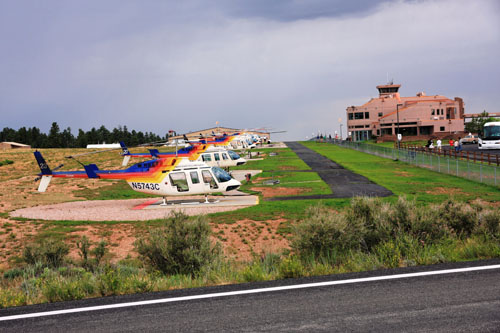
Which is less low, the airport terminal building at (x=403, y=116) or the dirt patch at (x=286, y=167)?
the airport terminal building at (x=403, y=116)

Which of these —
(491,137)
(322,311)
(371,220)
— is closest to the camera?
(322,311)

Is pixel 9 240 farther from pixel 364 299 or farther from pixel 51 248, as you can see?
pixel 364 299

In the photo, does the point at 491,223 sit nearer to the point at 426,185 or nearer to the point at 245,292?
the point at 245,292

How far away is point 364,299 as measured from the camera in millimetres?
7324

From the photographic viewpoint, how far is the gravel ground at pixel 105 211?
24203 mm

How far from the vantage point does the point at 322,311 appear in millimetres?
6922

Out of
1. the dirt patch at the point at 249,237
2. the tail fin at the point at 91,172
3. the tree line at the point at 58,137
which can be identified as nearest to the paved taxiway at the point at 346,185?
the dirt patch at the point at 249,237

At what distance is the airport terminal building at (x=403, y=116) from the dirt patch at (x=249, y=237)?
313 feet

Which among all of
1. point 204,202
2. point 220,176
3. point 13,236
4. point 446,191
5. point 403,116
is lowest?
point 446,191

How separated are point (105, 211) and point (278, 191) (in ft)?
A: 40.9

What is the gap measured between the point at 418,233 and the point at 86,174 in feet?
75.7

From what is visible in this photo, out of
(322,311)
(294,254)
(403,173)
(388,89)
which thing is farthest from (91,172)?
(388,89)

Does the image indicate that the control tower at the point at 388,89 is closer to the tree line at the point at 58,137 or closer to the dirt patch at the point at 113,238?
the tree line at the point at 58,137

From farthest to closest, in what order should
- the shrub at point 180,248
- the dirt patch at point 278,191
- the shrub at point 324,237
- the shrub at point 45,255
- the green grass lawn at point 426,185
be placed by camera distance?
the dirt patch at point 278,191
the green grass lawn at point 426,185
the shrub at point 45,255
the shrub at point 324,237
the shrub at point 180,248
